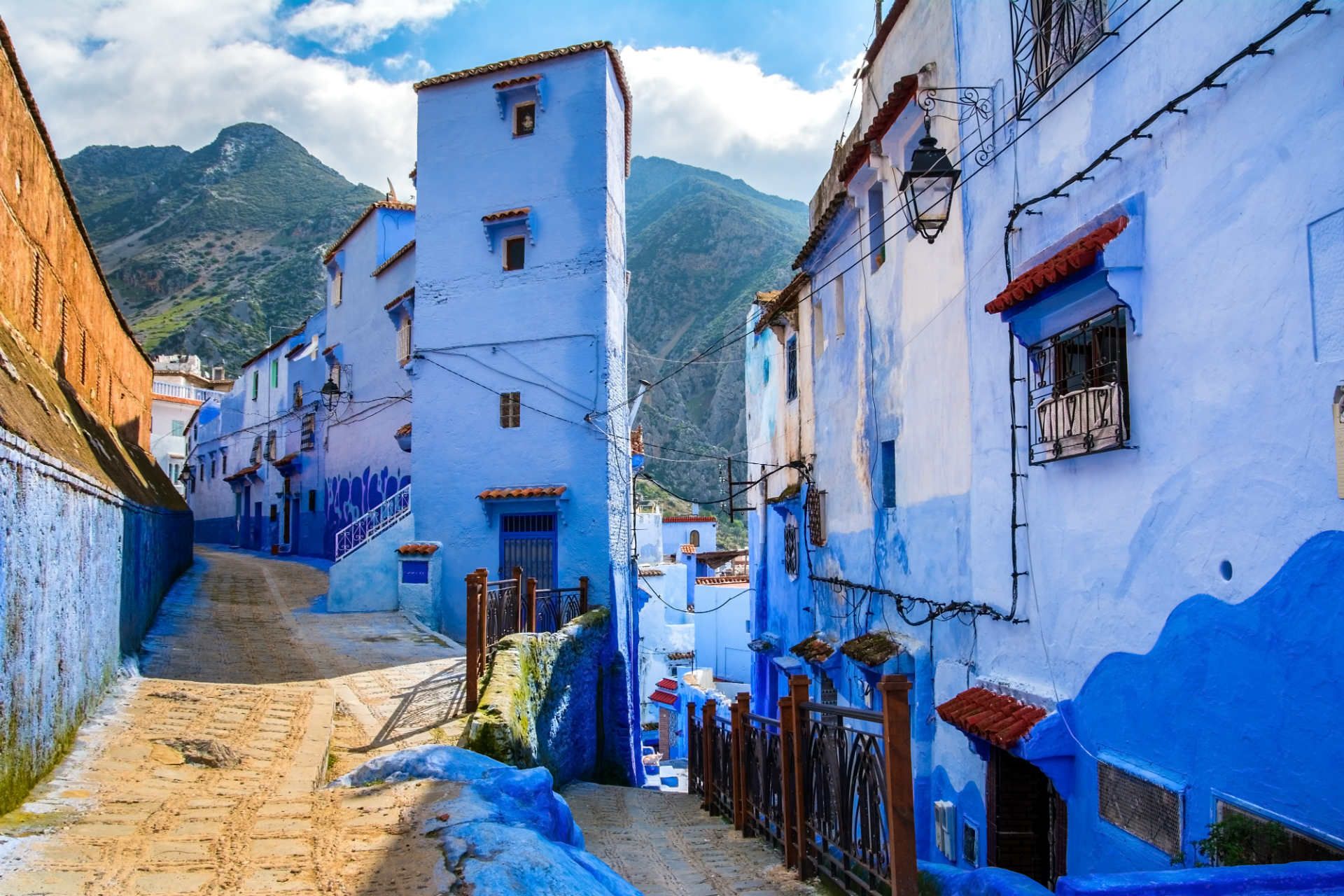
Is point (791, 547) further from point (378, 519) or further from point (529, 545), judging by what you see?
point (378, 519)

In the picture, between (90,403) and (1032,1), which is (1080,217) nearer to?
(1032,1)

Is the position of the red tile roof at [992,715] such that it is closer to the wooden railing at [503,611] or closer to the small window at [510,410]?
the wooden railing at [503,611]

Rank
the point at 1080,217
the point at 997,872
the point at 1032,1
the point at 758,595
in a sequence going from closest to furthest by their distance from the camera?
the point at 997,872, the point at 1080,217, the point at 1032,1, the point at 758,595

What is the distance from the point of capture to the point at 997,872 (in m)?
4.62

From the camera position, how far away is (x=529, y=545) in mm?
19047

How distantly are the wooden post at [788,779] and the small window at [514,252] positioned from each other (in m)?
14.0

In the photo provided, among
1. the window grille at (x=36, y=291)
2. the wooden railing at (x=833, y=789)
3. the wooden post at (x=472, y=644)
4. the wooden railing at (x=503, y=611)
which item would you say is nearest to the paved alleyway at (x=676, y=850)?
the wooden railing at (x=833, y=789)

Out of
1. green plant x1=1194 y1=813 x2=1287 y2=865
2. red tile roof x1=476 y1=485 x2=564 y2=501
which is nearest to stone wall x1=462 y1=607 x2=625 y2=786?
red tile roof x1=476 y1=485 x2=564 y2=501

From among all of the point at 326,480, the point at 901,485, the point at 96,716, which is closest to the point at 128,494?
the point at 96,716

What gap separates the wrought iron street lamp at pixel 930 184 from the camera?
28.0ft

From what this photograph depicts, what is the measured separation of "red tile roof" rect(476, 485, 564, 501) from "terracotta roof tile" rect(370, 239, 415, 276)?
673 centimetres

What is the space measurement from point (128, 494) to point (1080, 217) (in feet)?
33.7

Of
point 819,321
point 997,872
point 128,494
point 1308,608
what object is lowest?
point 997,872

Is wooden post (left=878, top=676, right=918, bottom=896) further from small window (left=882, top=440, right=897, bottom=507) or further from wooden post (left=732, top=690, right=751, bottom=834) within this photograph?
small window (left=882, top=440, right=897, bottom=507)
